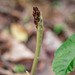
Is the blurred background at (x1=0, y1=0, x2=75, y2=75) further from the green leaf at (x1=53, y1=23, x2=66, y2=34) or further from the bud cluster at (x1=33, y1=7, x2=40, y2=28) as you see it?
the bud cluster at (x1=33, y1=7, x2=40, y2=28)

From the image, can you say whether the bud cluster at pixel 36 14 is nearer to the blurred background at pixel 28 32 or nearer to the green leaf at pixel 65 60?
the green leaf at pixel 65 60

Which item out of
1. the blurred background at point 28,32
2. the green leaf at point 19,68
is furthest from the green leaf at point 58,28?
the green leaf at point 19,68

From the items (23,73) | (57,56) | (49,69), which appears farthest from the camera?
(49,69)

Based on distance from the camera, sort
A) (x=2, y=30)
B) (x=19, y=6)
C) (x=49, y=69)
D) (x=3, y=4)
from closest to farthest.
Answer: (x=49, y=69), (x=2, y=30), (x=3, y=4), (x=19, y=6)

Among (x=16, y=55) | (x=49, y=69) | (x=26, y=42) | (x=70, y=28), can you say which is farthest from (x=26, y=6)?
(x=49, y=69)

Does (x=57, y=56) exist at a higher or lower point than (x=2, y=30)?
lower

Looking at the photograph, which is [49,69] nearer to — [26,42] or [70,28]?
[26,42]
